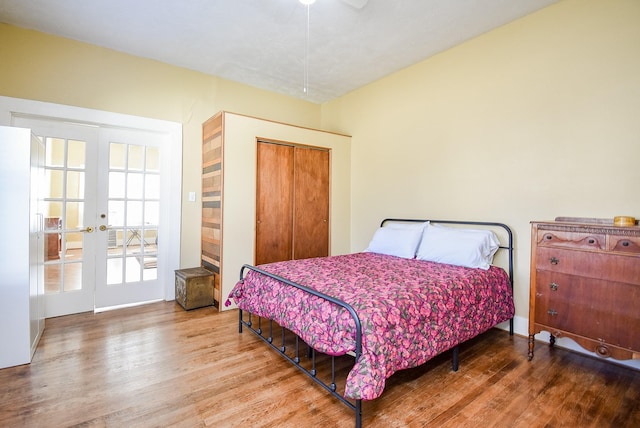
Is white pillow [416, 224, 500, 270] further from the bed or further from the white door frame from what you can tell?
the white door frame

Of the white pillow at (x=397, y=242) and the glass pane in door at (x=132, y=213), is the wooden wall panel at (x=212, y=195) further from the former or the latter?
the white pillow at (x=397, y=242)

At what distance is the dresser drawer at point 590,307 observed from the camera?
1.95 meters

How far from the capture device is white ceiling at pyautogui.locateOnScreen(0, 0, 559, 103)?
8.58ft

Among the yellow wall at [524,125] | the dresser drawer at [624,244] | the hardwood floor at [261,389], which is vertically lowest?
the hardwood floor at [261,389]

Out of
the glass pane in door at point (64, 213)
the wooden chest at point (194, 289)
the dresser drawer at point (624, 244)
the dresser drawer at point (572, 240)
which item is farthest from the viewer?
the wooden chest at point (194, 289)

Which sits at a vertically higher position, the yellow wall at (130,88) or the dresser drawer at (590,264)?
the yellow wall at (130,88)

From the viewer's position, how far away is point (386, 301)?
1.78 m

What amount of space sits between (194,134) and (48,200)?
64.2 inches

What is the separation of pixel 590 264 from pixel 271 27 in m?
3.24

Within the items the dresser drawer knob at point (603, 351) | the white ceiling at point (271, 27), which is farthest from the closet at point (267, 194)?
the dresser drawer knob at point (603, 351)

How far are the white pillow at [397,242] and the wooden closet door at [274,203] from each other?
1.12 m

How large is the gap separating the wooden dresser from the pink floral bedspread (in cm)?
36

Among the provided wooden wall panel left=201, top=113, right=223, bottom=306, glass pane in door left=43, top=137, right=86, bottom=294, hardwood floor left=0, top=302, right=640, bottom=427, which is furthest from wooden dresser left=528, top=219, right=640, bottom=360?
glass pane in door left=43, top=137, right=86, bottom=294

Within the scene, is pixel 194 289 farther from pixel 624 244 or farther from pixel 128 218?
pixel 624 244
